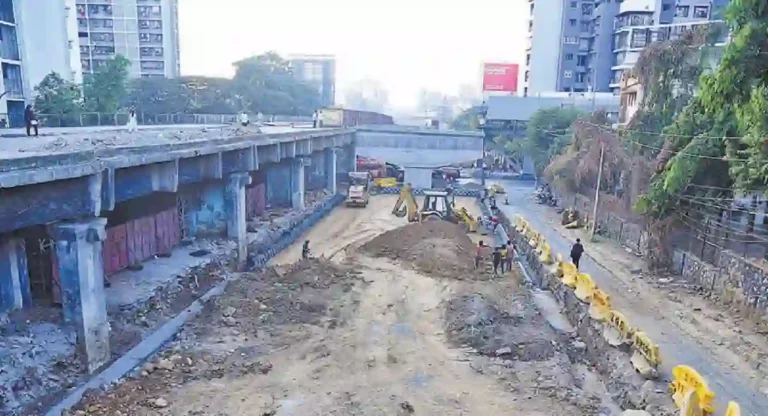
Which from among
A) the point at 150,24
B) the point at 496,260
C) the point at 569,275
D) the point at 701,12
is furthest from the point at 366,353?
the point at 150,24

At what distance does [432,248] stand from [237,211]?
884 centimetres

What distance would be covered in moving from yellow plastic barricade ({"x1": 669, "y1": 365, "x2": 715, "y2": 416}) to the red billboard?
61500 millimetres

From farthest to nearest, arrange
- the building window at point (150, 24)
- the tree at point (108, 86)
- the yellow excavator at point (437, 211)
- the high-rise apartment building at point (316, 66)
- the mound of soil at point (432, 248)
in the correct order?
the high-rise apartment building at point (316, 66) < the building window at point (150, 24) < the tree at point (108, 86) < the yellow excavator at point (437, 211) < the mound of soil at point (432, 248)

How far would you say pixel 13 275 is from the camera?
49.0 ft

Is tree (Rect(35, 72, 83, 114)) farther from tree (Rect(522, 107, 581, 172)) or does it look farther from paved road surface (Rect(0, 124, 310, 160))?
tree (Rect(522, 107, 581, 172))

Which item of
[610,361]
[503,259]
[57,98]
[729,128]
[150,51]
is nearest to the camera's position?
[610,361]

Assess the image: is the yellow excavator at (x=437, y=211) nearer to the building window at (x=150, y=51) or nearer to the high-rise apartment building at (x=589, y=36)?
the high-rise apartment building at (x=589, y=36)

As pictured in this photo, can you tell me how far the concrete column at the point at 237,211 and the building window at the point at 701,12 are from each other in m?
58.1

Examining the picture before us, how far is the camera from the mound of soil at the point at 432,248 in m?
23.4

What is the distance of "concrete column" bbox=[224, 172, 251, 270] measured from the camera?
948 inches

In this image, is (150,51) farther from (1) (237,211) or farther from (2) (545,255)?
(2) (545,255)

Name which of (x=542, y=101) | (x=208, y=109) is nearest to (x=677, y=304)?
(x=542, y=101)

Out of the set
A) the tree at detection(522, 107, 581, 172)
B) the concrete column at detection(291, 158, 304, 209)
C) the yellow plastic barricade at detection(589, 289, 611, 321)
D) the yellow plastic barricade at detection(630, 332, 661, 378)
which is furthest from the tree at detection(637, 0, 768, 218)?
the tree at detection(522, 107, 581, 172)

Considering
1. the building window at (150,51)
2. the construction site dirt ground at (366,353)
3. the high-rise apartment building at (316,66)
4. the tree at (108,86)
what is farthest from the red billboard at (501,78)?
the high-rise apartment building at (316,66)
